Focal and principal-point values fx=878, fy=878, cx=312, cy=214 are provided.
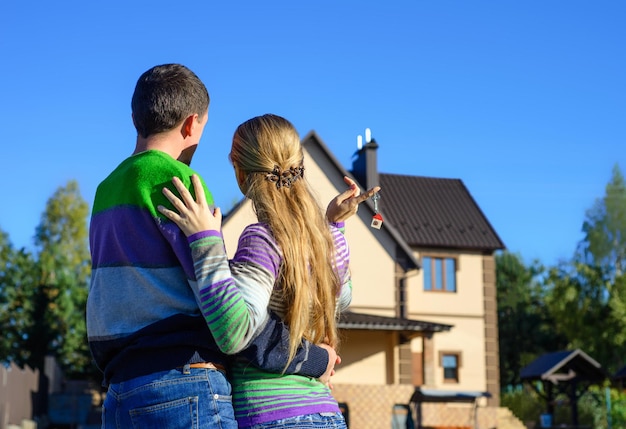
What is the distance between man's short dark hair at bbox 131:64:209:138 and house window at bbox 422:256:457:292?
2699 centimetres

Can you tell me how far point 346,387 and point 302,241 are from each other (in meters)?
20.9

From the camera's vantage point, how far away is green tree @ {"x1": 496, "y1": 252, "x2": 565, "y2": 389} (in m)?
50.8

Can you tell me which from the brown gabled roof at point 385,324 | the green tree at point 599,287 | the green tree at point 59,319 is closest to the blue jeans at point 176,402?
the brown gabled roof at point 385,324

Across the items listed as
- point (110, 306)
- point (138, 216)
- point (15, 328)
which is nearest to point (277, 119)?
point (138, 216)

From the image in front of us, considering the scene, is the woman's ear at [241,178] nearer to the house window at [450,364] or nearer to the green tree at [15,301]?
the house window at [450,364]

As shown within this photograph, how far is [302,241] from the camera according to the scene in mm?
2678

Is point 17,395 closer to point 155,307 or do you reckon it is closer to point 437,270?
point 155,307

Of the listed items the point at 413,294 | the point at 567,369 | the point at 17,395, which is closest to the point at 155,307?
the point at 17,395

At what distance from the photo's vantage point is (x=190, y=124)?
8.93ft

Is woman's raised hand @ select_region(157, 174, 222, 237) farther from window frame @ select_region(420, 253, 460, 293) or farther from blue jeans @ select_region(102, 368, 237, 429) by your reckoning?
window frame @ select_region(420, 253, 460, 293)

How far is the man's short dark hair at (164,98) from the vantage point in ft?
8.73

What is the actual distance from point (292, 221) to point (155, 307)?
50cm

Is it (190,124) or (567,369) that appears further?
(567,369)

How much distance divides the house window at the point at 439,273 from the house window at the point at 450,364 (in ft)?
7.08
